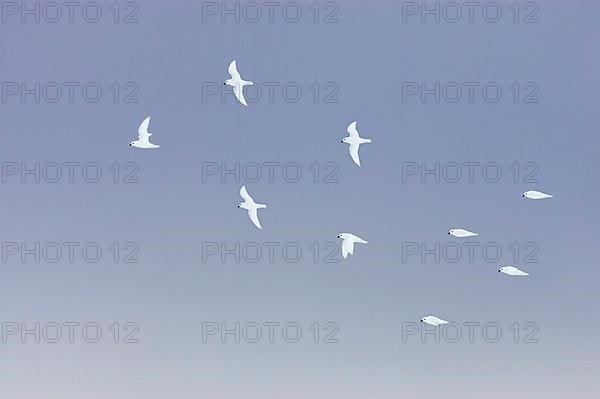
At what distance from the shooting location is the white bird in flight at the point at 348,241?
3271 mm

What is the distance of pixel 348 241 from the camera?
3277 mm

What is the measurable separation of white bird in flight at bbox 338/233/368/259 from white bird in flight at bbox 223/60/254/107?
768 mm

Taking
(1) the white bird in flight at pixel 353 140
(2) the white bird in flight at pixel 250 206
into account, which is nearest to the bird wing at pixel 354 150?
(1) the white bird in flight at pixel 353 140

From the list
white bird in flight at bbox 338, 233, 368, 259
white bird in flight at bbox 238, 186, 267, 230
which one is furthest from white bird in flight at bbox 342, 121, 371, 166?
white bird in flight at bbox 238, 186, 267, 230

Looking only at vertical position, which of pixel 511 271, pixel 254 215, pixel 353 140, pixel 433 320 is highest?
pixel 353 140

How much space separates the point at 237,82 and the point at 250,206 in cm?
57

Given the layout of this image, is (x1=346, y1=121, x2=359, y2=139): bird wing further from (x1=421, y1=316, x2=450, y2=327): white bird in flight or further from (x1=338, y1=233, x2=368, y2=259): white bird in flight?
(x1=421, y1=316, x2=450, y2=327): white bird in flight

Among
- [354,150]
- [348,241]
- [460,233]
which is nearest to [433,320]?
[460,233]

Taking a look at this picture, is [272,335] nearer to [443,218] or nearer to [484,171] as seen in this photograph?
[443,218]

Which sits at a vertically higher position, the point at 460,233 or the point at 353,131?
the point at 353,131

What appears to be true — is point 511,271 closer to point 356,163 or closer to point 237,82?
point 356,163

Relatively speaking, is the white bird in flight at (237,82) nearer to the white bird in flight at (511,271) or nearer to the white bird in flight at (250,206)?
the white bird in flight at (250,206)

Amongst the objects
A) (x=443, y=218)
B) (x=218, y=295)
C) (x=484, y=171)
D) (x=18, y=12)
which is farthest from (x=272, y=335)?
(x=18, y=12)

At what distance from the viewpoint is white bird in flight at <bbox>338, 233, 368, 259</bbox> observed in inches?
129
